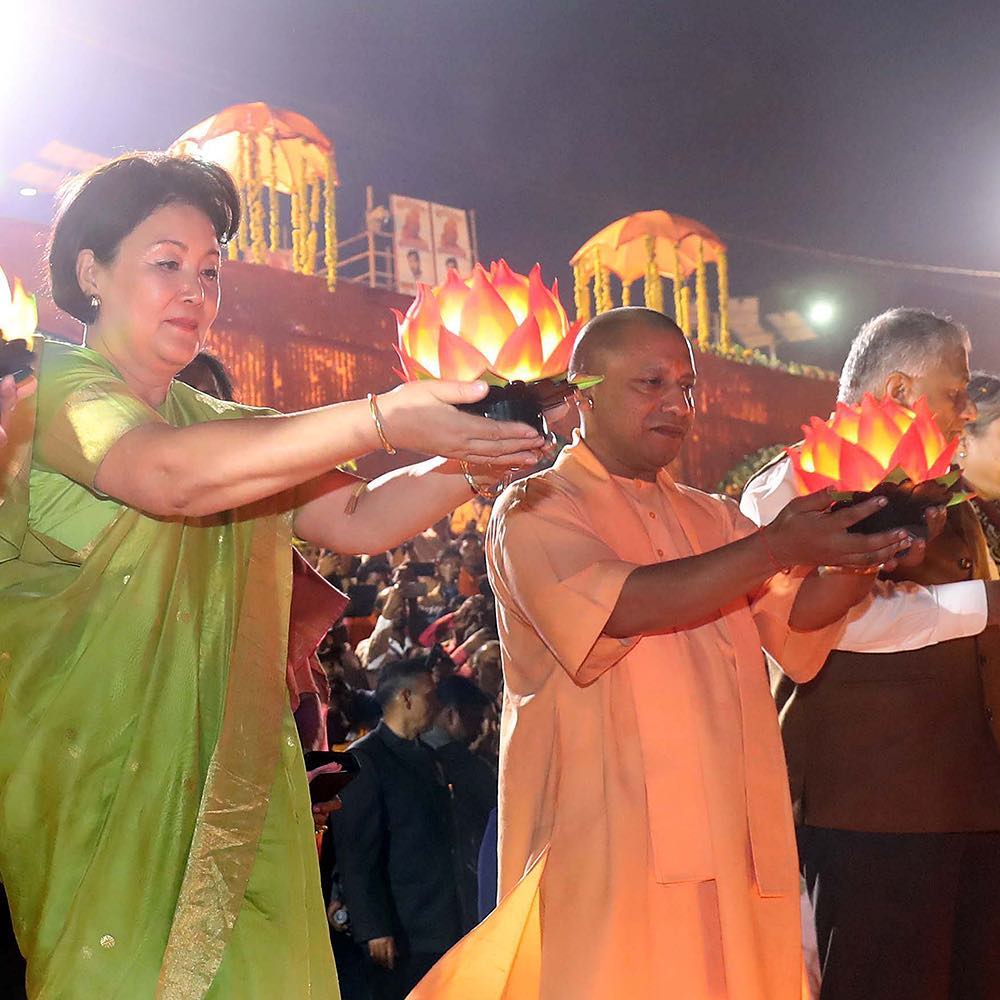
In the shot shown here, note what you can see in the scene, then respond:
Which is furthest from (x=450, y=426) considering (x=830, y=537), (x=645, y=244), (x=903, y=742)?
(x=645, y=244)

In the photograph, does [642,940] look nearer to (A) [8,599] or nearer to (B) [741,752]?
(B) [741,752]

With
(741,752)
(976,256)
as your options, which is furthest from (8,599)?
(976,256)

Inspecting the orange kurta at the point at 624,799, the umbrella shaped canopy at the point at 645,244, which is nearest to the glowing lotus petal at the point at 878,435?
the orange kurta at the point at 624,799

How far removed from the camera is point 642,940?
2.49m

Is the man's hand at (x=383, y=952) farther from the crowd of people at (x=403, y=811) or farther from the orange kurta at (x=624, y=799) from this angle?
the orange kurta at (x=624, y=799)

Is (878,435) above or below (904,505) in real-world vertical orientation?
above

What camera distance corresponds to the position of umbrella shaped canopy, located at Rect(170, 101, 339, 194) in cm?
1466

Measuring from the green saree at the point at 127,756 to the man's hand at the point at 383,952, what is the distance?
2053mm

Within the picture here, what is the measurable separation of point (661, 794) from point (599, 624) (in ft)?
1.16

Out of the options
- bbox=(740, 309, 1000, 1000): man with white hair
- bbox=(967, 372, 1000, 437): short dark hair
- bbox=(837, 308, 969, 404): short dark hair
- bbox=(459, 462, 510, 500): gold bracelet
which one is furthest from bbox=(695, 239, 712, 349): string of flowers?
bbox=(459, 462, 510, 500): gold bracelet

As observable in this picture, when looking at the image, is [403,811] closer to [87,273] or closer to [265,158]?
[87,273]

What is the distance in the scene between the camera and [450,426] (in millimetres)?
1493

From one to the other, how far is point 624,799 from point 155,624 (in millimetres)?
1087

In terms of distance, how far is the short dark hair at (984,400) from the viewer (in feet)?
11.9
